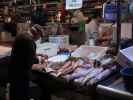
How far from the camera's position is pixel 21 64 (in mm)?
3314

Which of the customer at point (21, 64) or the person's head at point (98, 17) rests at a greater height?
the person's head at point (98, 17)

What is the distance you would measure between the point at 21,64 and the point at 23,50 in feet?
0.52

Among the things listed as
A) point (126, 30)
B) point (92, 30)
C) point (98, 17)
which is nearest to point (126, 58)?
point (126, 30)

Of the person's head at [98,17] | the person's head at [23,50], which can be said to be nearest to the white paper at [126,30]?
the person's head at [98,17]

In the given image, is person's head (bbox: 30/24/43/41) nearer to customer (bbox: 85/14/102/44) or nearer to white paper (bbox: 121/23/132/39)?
customer (bbox: 85/14/102/44)

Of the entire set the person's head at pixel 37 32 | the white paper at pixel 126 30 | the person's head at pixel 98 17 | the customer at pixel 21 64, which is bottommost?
the customer at pixel 21 64

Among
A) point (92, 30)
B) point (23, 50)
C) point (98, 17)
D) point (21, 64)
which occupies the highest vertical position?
point (98, 17)

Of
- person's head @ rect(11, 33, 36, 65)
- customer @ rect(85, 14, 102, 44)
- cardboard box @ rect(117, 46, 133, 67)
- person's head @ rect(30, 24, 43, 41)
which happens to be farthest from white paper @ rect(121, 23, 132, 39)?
person's head @ rect(30, 24, 43, 41)

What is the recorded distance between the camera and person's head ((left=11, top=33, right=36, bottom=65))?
3293 millimetres

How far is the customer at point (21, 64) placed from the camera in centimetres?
330

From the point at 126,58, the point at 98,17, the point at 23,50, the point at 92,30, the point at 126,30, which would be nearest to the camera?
the point at 126,58

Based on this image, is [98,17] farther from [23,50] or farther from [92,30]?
[23,50]

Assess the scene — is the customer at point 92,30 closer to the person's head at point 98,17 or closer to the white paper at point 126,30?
the person's head at point 98,17

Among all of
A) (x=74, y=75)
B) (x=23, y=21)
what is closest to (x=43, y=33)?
(x=23, y=21)
